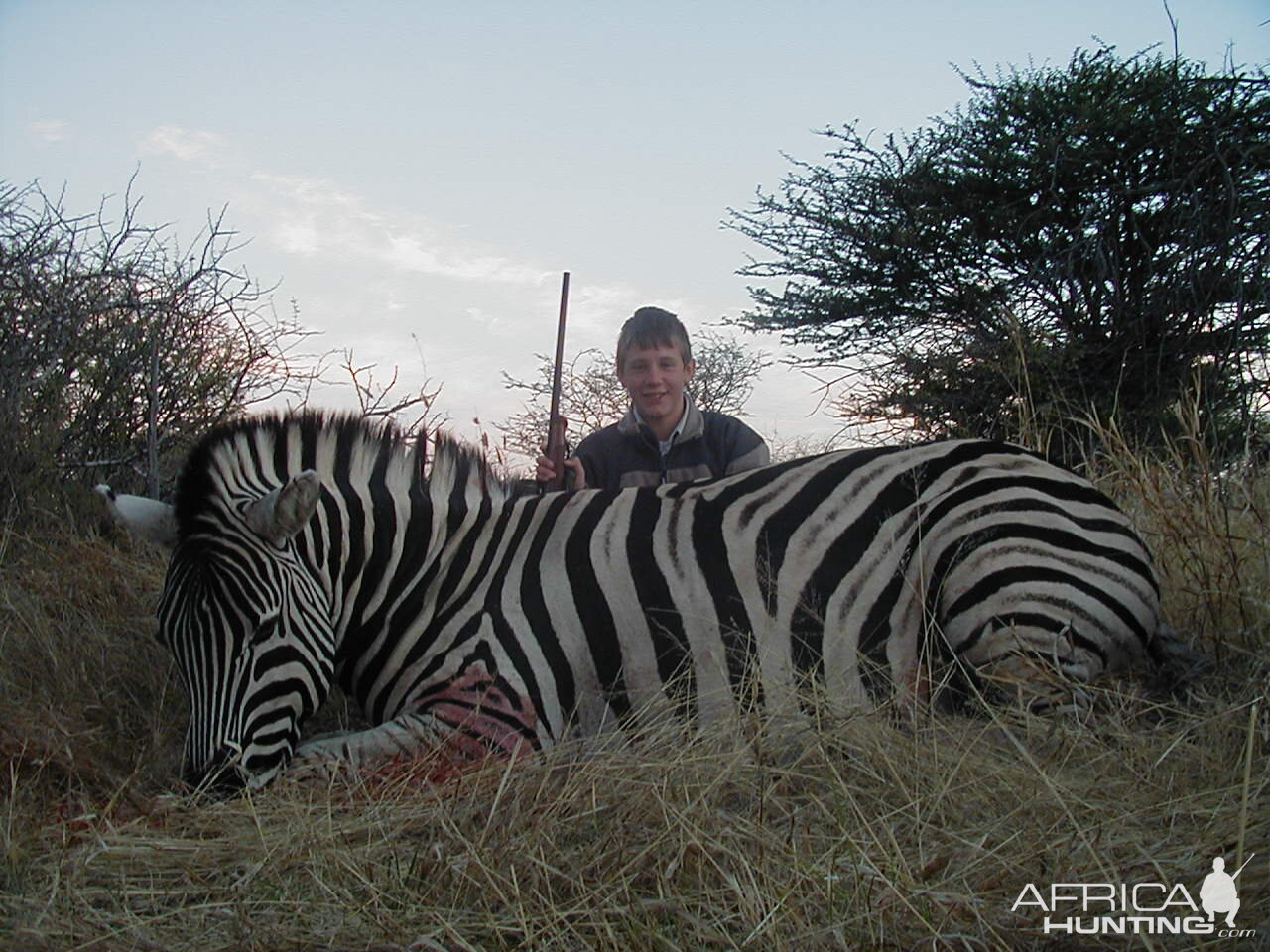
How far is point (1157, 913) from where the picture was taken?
150 centimetres

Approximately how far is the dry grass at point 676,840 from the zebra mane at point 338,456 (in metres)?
0.81

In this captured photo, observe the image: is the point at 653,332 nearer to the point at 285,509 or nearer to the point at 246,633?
the point at 285,509

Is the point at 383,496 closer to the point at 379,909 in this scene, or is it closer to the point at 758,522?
the point at 758,522

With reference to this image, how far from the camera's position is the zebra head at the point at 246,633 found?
2416mm

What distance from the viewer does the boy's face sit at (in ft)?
15.3

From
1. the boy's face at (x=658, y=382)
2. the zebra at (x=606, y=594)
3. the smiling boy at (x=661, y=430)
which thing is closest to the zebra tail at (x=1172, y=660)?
the zebra at (x=606, y=594)

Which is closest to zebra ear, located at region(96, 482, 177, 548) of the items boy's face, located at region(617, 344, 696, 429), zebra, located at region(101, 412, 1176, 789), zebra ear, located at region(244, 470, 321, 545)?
zebra, located at region(101, 412, 1176, 789)

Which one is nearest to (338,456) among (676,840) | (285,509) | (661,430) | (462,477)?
(462,477)

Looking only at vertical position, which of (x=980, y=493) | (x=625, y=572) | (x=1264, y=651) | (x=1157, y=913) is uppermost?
(x=980, y=493)

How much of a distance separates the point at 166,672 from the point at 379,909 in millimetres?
2154

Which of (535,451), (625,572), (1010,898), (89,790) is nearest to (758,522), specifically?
(625,572)

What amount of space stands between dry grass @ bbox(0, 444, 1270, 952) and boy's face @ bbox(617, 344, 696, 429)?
94.1 inches

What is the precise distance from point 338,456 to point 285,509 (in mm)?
545
